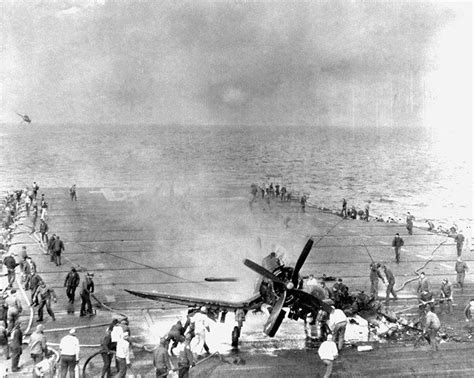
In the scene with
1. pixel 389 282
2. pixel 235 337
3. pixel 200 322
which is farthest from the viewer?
pixel 389 282

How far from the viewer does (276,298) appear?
2148 cm

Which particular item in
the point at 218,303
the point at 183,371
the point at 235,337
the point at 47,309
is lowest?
the point at 183,371

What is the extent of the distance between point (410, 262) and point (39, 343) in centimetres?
2585

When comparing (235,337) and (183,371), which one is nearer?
(183,371)

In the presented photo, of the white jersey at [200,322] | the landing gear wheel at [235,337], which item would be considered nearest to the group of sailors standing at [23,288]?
the white jersey at [200,322]

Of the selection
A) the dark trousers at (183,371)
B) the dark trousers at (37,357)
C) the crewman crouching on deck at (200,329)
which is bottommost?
the dark trousers at (183,371)

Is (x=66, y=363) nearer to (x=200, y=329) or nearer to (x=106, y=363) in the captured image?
(x=106, y=363)

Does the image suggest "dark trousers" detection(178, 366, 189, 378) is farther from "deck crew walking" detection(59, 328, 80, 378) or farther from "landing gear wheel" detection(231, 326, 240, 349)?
"landing gear wheel" detection(231, 326, 240, 349)

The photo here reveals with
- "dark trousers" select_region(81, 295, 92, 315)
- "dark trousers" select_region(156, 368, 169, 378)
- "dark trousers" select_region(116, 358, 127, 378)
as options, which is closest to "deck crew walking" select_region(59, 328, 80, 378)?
"dark trousers" select_region(116, 358, 127, 378)

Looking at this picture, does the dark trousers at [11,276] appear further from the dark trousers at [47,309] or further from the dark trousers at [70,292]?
the dark trousers at [47,309]

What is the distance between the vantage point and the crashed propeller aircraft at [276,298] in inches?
810

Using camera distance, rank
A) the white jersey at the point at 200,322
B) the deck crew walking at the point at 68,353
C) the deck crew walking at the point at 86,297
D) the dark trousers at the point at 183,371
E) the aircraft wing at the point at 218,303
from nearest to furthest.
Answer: the deck crew walking at the point at 68,353, the dark trousers at the point at 183,371, the white jersey at the point at 200,322, the aircraft wing at the point at 218,303, the deck crew walking at the point at 86,297

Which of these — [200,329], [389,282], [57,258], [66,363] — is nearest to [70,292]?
[57,258]

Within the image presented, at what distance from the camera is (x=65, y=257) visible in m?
37.0
